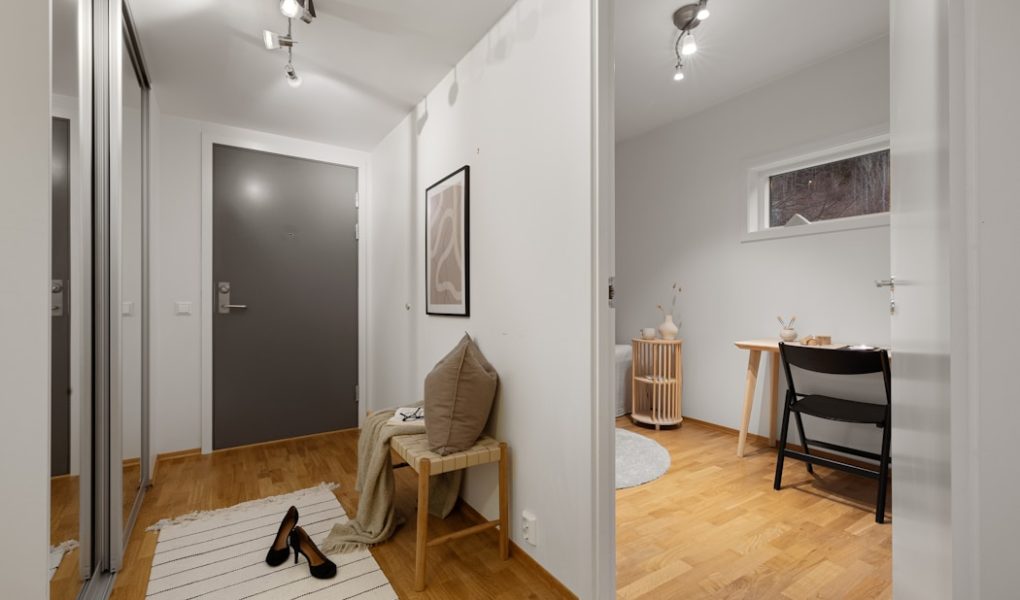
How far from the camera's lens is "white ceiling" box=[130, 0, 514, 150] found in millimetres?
1979

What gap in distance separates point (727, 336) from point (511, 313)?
2.33m

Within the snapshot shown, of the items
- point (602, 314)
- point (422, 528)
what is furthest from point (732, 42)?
point (422, 528)

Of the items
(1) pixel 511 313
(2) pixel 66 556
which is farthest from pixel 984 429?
(2) pixel 66 556

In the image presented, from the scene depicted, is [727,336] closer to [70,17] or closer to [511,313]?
[511,313]

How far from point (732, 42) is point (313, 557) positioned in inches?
137

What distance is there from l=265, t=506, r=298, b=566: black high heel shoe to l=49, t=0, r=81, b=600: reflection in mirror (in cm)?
59

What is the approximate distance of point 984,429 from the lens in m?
0.69

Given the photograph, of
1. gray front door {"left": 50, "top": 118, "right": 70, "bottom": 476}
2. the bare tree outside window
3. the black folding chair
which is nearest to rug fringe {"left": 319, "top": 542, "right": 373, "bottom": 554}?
gray front door {"left": 50, "top": 118, "right": 70, "bottom": 476}

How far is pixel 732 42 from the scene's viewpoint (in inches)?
103

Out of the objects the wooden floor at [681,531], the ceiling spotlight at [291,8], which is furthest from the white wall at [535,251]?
the ceiling spotlight at [291,8]

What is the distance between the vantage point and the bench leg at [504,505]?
185 centimetres

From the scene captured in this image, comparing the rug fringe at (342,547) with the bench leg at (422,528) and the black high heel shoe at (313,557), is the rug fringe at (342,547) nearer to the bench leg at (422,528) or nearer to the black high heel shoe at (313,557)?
the black high heel shoe at (313,557)

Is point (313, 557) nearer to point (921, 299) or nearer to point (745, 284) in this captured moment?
point (921, 299)

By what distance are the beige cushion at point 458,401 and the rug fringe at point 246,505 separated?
1.14 metres
